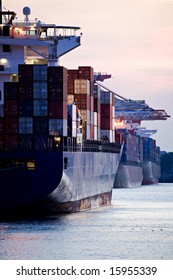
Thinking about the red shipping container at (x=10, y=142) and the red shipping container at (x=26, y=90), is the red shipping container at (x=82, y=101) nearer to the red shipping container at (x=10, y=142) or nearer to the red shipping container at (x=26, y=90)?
the red shipping container at (x=26, y=90)

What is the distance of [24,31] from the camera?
78.9 m

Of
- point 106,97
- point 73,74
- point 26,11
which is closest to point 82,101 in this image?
point 73,74

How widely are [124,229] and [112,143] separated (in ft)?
107

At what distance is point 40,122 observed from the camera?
2771 inches

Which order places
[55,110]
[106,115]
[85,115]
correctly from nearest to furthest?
[55,110], [85,115], [106,115]

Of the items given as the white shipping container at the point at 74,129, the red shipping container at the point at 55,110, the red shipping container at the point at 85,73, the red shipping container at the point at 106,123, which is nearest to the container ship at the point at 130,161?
the red shipping container at the point at 106,123

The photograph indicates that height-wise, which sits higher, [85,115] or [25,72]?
[25,72]

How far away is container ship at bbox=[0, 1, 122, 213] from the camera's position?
6938 cm

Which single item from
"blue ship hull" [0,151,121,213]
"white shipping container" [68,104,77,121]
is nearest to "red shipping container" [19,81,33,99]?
"blue ship hull" [0,151,121,213]

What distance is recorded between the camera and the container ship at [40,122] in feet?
228

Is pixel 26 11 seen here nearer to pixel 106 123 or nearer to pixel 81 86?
pixel 81 86

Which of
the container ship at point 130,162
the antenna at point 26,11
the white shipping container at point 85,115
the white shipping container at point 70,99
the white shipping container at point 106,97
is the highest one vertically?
the antenna at point 26,11
